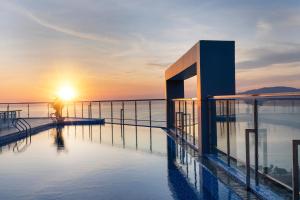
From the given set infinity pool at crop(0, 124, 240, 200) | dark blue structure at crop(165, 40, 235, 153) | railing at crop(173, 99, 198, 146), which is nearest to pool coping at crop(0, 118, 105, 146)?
infinity pool at crop(0, 124, 240, 200)

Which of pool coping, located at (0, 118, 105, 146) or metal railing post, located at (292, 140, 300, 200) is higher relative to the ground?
metal railing post, located at (292, 140, 300, 200)

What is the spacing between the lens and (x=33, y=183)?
533cm

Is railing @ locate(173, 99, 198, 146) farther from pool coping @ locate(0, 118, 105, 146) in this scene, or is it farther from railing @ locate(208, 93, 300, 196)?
pool coping @ locate(0, 118, 105, 146)

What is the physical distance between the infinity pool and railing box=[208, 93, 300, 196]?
0.51m

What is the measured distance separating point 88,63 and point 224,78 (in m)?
13.4

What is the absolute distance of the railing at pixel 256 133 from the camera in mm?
3963

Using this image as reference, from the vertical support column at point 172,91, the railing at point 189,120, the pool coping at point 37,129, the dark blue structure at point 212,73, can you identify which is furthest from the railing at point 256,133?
the pool coping at point 37,129

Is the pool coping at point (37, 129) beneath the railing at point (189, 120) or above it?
beneath

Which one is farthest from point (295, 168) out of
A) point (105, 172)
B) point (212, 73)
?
point (212, 73)

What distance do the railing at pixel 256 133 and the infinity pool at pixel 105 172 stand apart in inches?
20.2

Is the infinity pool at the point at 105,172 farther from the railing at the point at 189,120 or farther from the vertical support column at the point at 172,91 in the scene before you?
the vertical support column at the point at 172,91

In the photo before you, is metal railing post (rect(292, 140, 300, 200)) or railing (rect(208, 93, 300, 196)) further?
railing (rect(208, 93, 300, 196))

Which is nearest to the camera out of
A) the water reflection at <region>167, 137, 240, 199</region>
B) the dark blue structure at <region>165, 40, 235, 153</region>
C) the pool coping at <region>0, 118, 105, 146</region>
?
the water reflection at <region>167, 137, 240, 199</region>

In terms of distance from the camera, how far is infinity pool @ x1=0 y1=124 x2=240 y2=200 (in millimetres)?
4648
